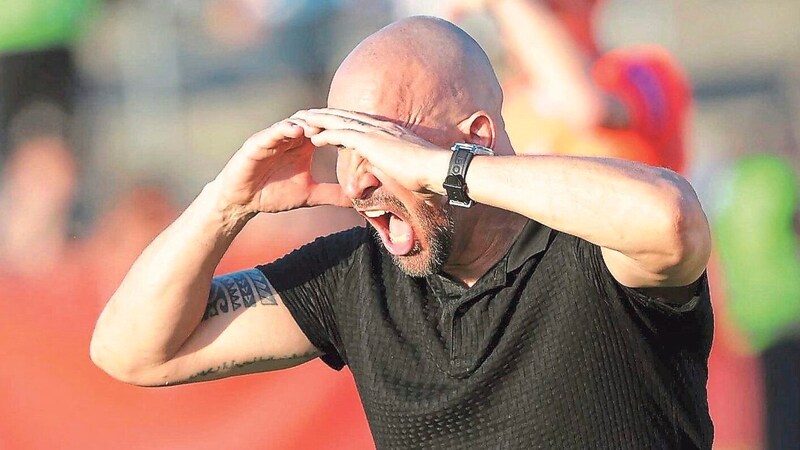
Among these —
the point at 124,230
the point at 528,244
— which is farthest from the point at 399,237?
the point at 124,230

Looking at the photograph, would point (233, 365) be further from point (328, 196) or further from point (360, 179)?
point (360, 179)

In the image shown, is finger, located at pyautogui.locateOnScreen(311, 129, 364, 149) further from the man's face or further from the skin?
the man's face

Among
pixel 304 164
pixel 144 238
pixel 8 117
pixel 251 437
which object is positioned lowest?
pixel 251 437

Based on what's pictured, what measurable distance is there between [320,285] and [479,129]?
0.52 metres

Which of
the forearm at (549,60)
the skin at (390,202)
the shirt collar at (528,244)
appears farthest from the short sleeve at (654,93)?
the shirt collar at (528,244)

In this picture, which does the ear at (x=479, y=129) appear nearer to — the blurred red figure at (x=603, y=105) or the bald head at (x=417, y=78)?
the bald head at (x=417, y=78)

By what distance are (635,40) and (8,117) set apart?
7.90 feet

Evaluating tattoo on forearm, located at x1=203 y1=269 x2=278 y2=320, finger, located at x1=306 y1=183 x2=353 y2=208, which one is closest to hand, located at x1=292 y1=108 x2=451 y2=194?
finger, located at x1=306 y1=183 x2=353 y2=208

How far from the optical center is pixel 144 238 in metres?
4.29

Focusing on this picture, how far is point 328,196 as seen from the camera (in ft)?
7.80

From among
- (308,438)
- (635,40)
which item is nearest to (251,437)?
(308,438)

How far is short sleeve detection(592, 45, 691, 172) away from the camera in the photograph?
4.12 m

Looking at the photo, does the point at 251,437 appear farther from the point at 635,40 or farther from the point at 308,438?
the point at 635,40

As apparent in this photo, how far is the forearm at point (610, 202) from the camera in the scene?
187 cm
